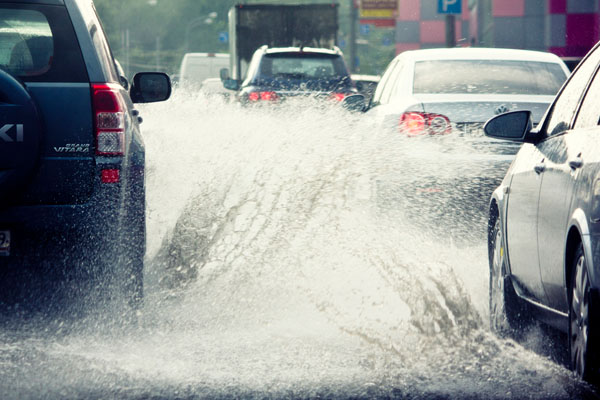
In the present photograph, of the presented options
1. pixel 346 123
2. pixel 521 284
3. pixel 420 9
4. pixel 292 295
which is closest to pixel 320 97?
pixel 346 123

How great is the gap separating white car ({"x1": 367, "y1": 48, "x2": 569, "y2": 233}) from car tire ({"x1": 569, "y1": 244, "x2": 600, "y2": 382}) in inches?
151

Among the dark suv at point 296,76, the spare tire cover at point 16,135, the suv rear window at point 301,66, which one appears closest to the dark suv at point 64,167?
the spare tire cover at point 16,135

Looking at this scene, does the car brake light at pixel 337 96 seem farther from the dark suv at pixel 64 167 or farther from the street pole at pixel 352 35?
the street pole at pixel 352 35

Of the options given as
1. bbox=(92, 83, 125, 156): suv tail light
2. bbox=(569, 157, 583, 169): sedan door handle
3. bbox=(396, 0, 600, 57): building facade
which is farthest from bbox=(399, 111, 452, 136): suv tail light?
bbox=(396, 0, 600, 57): building facade

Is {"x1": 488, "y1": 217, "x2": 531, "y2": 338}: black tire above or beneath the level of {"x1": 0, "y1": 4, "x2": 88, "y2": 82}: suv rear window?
beneath

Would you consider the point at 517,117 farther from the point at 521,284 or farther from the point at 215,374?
the point at 215,374

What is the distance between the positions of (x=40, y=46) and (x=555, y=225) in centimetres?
255

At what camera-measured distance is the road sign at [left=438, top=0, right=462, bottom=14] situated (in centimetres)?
2178

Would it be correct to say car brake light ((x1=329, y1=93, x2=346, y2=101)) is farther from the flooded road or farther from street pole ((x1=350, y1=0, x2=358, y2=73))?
street pole ((x1=350, y1=0, x2=358, y2=73))

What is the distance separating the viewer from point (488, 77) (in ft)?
29.7

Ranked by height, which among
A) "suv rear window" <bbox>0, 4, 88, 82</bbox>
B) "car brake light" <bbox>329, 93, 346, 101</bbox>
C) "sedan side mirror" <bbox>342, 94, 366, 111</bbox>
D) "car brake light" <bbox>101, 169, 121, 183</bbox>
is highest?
"suv rear window" <bbox>0, 4, 88, 82</bbox>

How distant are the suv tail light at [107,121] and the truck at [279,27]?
2082 centimetres

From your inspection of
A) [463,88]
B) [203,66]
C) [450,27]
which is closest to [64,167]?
[463,88]

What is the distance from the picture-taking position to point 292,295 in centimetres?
651
